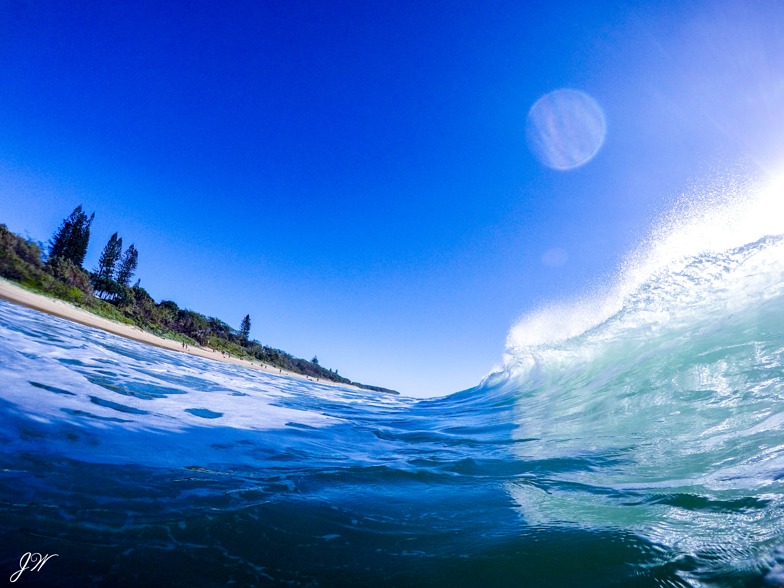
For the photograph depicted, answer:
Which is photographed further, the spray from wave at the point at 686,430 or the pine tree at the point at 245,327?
the pine tree at the point at 245,327

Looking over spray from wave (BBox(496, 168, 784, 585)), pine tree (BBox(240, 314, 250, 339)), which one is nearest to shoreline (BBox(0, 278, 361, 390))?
spray from wave (BBox(496, 168, 784, 585))

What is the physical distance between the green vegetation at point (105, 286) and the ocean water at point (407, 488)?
135 ft

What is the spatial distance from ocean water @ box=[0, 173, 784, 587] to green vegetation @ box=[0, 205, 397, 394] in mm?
41022

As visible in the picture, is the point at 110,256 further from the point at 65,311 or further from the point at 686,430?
the point at 686,430

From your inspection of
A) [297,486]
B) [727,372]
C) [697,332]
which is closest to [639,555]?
[297,486]

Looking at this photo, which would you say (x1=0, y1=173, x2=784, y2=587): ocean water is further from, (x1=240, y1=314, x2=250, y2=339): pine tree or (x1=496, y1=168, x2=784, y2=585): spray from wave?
(x1=240, y1=314, x2=250, y2=339): pine tree

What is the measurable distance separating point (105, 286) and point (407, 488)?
70068mm

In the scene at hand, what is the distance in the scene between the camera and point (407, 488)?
385 cm

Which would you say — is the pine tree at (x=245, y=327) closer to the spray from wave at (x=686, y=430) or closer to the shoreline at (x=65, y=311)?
the shoreline at (x=65, y=311)

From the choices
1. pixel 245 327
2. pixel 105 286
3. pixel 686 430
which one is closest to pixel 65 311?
pixel 105 286

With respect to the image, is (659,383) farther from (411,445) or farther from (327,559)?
(327,559)

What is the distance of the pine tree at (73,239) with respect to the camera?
5775cm

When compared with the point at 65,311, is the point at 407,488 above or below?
above

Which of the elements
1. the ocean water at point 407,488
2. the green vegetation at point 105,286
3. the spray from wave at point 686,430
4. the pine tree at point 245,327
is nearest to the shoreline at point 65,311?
the green vegetation at point 105,286
